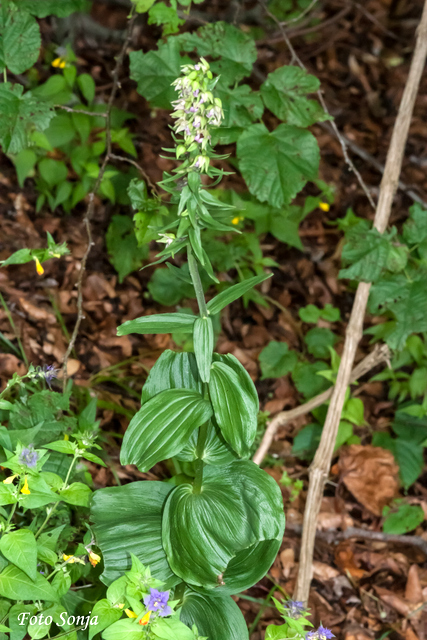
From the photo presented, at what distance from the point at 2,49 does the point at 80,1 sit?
1.70ft

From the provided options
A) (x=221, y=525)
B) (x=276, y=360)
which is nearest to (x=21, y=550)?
(x=221, y=525)

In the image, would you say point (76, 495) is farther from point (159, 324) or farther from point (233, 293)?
point (233, 293)

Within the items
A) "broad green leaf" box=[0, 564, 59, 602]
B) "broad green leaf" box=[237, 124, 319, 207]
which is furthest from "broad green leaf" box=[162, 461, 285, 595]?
"broad green leaf" box=[237, 124, 319, 207]

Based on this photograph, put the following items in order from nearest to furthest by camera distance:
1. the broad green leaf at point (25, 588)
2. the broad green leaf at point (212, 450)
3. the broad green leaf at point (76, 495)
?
the broad green leaf at point (25, 588), the broad green leaf at point (76, 495), the broad green leaf at point (212, 450)

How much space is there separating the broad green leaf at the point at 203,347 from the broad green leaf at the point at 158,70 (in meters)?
1.44

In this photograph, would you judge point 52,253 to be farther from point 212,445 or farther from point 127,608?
point 127,608

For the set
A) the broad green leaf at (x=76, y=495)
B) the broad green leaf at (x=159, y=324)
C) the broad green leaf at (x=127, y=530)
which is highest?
the broad green leaf at (x=159, y=324)

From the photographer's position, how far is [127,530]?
70.2 inches

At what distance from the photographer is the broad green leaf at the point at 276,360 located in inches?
125

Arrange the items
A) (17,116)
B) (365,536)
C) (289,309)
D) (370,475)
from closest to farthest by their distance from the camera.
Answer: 1. (17,116)
2. (365,536)
3. (370,475)
4. (289,309)

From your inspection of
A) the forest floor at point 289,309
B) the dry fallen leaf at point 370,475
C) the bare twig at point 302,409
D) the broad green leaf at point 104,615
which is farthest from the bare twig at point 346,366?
the broad green leaf at point 104,615

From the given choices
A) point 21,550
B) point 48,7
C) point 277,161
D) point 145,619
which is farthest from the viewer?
point 277,161

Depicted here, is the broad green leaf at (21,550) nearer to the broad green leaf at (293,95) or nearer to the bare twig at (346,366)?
the bare twig at (346,366)

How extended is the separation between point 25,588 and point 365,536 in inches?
73.1
